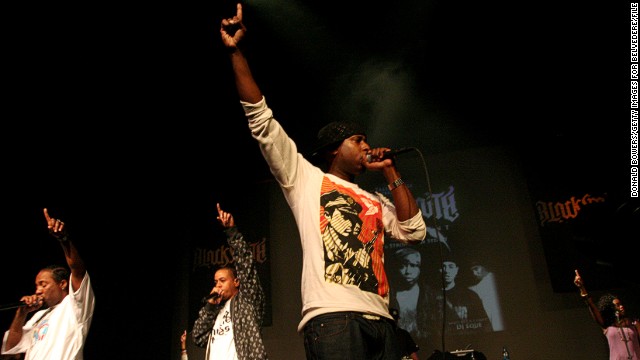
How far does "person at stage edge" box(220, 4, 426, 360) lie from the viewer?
1.46 m

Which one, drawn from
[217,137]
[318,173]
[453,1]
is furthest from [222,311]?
[453,1]

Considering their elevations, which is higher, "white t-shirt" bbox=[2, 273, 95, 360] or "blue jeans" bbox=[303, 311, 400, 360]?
"white t-shirt" bbox=[2, 273, 95, 360]

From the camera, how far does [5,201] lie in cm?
403

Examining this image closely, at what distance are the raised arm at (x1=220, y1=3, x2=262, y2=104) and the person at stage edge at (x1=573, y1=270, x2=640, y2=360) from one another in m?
4.77

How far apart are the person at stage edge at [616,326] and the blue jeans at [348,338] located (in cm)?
441

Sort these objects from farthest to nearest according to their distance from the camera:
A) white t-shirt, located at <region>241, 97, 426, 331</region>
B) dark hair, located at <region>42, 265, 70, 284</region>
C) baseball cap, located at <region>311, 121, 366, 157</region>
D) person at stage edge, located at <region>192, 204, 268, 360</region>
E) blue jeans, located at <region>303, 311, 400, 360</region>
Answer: dark hair, located at <region>42, 265, 70, 284</region>, person at stage edge, located at <region>192, 204, 268, 360</region>, baseball cap, located at <region>311, 121, 366, 157</region>, white t-shirt, located at <region>241, 97, 426, 331</region>, blue jeans, located at <region>303, 311, 400, 360</region>

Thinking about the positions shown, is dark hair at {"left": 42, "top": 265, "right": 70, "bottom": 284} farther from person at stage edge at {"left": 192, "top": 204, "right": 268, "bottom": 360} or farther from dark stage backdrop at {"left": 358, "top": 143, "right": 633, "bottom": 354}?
dark stage backdrop at {"left": 358, "top": 143, "right": 633, "bottom": 354}

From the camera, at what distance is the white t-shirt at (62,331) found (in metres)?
2.98

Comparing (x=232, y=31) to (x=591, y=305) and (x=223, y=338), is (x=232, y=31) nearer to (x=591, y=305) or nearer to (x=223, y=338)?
(x=223, y=338)

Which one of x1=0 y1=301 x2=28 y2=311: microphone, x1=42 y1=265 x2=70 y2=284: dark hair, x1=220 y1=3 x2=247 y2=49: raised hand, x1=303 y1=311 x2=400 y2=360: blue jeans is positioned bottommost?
x1=303 y1=311 x2=400 y2=360: blue jeans

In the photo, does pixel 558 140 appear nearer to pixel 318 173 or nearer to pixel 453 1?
pixel 453 1

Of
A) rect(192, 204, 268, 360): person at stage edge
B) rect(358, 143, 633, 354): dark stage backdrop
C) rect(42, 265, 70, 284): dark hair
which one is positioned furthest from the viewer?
rect(358, 143, 633, 354): dark stage backdrop

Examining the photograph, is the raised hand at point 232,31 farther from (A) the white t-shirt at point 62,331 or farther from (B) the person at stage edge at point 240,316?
(A) the white t-shirt at point 62,331

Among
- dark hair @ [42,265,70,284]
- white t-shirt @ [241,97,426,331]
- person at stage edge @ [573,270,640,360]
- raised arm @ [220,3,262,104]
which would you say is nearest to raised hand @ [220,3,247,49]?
raised arm @ [220,3,262,104]
